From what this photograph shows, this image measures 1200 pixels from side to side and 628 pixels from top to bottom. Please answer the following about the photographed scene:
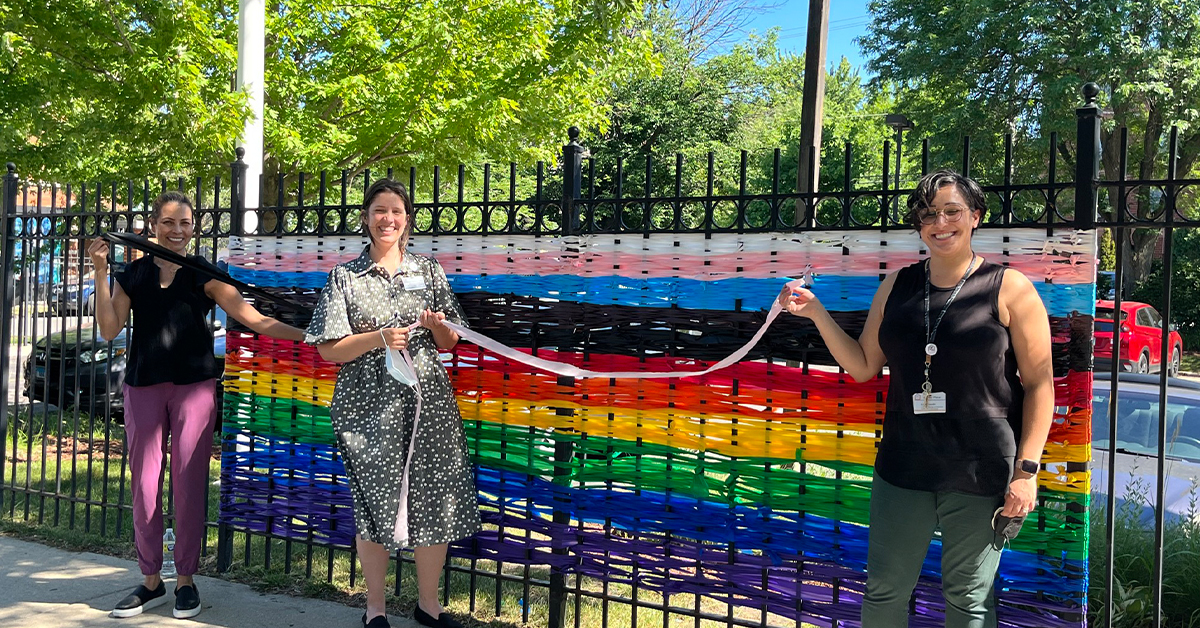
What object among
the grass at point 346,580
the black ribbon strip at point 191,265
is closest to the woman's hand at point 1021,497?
the grass at point 346,580

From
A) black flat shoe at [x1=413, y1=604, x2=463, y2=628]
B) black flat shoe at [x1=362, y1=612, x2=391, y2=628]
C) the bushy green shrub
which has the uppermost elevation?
the bushy green shrub

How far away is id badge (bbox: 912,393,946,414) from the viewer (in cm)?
284

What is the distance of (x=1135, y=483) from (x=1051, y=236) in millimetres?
2421

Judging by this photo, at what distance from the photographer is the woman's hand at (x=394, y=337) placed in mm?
3736

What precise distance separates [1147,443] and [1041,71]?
18.1 m

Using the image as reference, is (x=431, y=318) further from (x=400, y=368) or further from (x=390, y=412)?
(x=390, y=412)

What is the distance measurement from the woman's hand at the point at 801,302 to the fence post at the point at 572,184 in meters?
1.21

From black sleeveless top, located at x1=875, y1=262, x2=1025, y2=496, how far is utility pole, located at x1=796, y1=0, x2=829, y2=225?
650 centimetres

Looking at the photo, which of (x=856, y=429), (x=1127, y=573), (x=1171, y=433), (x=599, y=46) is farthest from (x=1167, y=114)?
(x=856, y=429)

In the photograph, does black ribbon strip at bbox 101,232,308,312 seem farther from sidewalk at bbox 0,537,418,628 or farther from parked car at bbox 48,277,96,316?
sidewalk at bbox 0,537,418,628

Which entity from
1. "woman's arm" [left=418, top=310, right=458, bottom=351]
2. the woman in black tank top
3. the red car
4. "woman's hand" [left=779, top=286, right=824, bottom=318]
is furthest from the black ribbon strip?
the red car

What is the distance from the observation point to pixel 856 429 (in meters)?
3.44

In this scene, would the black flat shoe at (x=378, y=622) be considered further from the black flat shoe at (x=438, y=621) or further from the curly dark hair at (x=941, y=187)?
the curly dark hair at (x=941, y=187)

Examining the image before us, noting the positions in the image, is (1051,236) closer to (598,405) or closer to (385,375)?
(598,405)
